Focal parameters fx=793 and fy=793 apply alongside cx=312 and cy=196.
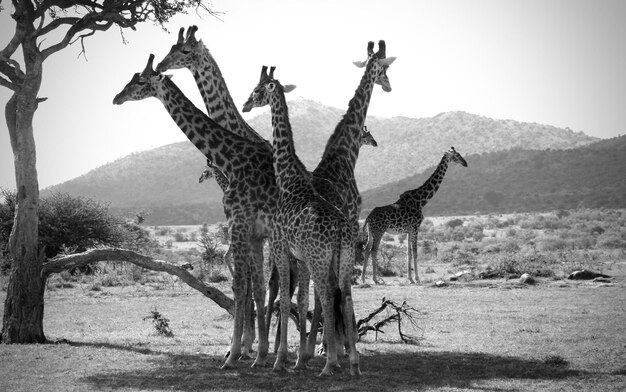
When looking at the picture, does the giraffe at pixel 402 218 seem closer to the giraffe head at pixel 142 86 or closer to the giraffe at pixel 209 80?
the giraffe at pixel 209 80

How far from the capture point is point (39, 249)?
12.6 metres

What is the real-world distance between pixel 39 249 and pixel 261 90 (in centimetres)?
439

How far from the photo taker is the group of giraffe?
908 cm

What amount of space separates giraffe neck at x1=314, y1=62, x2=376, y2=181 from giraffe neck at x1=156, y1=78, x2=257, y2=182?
1142 millimetres

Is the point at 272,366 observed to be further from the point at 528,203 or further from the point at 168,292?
the point at 528,203

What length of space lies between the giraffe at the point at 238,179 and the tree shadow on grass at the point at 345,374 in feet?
2.10

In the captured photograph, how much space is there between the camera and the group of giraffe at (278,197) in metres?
9.08

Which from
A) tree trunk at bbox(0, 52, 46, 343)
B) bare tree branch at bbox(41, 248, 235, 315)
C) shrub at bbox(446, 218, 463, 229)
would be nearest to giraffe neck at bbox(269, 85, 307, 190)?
bare tree branch at bbox(41, 248, 235, 315)

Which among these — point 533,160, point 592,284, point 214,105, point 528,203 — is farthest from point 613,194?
point 214,105

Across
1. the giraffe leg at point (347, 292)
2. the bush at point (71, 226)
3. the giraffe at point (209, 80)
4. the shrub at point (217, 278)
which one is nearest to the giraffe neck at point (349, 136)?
the giraffe at point (209, 80)

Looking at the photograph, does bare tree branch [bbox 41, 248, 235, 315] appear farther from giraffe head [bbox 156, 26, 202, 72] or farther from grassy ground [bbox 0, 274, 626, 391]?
giraffe head [bbox 156, 26, 202, 72]

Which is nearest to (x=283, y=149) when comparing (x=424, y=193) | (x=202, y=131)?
(x=202, y=131)

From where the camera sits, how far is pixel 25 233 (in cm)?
1222

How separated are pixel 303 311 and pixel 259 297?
0.91 m
